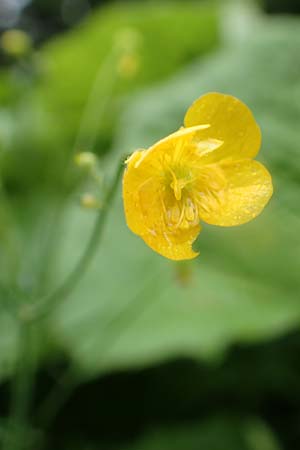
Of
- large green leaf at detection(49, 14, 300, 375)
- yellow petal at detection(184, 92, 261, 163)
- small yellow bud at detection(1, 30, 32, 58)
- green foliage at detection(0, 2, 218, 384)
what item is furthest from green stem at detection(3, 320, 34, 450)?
small yellow bud at detection(1, 30, 32, 58)

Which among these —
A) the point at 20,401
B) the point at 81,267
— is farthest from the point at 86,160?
the point at 20,401

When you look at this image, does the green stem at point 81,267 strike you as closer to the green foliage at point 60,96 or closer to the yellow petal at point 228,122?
the yellow petal at point 228,122

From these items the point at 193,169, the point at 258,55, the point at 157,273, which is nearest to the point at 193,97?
the point at 258,55

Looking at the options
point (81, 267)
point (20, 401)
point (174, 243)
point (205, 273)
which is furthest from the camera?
point (205, 273)

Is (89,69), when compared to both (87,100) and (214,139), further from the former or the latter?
(214,139)

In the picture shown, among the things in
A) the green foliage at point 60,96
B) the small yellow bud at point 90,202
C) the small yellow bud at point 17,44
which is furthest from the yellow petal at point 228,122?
the green foliage at point 60,96

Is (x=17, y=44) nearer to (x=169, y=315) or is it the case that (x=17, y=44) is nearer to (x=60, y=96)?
(x=169, y=315)
